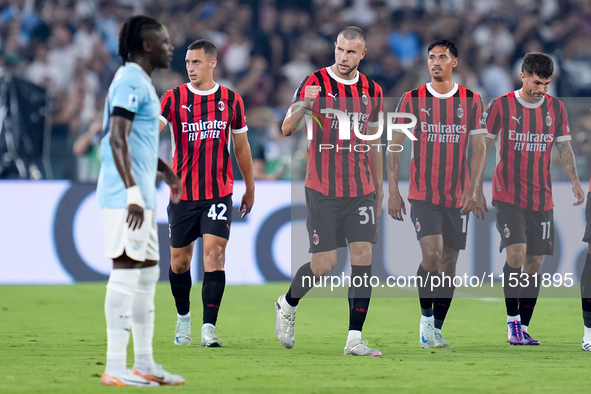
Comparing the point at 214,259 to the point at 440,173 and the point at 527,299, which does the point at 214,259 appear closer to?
the point at 440,173

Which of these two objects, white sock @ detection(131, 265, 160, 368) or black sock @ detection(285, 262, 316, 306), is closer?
white sock @ detection(131, 265, 160, 368)

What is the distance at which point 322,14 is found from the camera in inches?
622

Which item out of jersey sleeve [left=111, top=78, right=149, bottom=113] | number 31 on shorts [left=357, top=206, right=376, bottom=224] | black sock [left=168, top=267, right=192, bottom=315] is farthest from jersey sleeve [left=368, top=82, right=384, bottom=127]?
jersey sleeve [left=111, top=78, right=149, bottom=113]

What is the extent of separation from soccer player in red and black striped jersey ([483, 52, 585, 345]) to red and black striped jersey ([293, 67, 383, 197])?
121 cm

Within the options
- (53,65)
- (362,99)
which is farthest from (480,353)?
(53,65)

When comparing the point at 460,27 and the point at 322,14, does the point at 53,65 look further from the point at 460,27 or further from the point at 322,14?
the point at 460,27

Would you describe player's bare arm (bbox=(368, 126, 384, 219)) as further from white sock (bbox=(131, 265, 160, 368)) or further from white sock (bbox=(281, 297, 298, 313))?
white sock (bbox=(131, 265, 160, 368))

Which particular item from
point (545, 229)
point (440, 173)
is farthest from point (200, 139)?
point (545, 229)

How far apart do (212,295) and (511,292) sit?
2.34 metres

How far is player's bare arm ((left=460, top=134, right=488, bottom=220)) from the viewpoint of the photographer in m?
7.02

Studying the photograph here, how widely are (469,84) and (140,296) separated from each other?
10.7m

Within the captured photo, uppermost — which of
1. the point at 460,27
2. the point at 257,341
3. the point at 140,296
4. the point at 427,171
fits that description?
the point at 460,27

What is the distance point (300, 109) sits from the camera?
6.26 metres

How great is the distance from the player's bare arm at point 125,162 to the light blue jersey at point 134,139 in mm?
92
